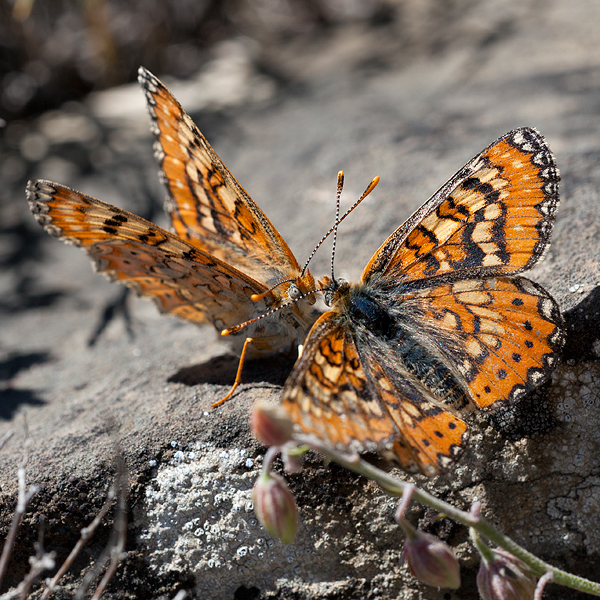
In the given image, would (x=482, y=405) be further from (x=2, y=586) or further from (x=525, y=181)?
(x=2, y=586)

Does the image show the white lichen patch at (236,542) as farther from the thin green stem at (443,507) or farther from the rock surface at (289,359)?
the thin green stem at (443,507)

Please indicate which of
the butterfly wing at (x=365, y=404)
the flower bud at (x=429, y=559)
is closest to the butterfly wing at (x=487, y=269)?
the butterfly wing at (x=365, y=404)

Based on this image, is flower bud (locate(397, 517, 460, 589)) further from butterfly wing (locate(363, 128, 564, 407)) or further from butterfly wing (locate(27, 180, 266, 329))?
butterfly wing (locate(27, 180, 266, 329))

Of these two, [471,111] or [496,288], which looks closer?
[496,288]

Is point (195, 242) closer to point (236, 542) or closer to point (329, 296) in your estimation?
point (329, 296)

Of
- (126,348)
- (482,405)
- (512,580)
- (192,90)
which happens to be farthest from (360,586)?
(192,90)

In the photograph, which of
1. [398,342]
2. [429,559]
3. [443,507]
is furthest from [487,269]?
[429,559]
